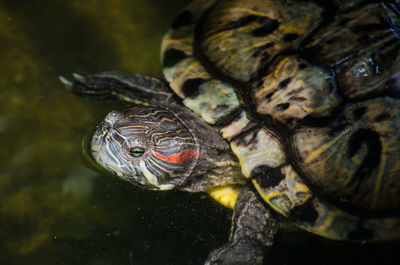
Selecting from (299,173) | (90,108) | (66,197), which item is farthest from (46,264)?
(299,173)

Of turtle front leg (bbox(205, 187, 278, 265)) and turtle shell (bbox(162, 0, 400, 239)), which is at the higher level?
turtle shell (bbox(162, 0, 400, 239))

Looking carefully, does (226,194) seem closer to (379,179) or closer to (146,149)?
(146,149)

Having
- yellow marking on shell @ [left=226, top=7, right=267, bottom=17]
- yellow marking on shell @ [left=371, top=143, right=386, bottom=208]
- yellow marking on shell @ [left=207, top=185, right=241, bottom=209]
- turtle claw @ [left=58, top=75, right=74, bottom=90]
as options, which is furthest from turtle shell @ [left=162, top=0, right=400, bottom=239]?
turtle claw @ [left=58, top=75, right=74, bottom=90]

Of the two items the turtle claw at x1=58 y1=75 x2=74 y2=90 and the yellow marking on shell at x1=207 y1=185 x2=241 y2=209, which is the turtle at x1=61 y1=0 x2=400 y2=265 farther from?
the turtle claw at x1=58 y1=75 x2=74 y2=90

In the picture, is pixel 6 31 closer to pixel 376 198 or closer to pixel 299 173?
pixel 299 173

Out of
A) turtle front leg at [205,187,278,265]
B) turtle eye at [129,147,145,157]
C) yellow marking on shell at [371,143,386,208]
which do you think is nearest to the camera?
yellow marking on shell at [371,143,386,208]

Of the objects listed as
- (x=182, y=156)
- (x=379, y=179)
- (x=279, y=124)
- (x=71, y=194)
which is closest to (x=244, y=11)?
(x=279, y=124)

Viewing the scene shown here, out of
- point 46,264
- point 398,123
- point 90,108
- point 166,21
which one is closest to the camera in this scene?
point 398,123
